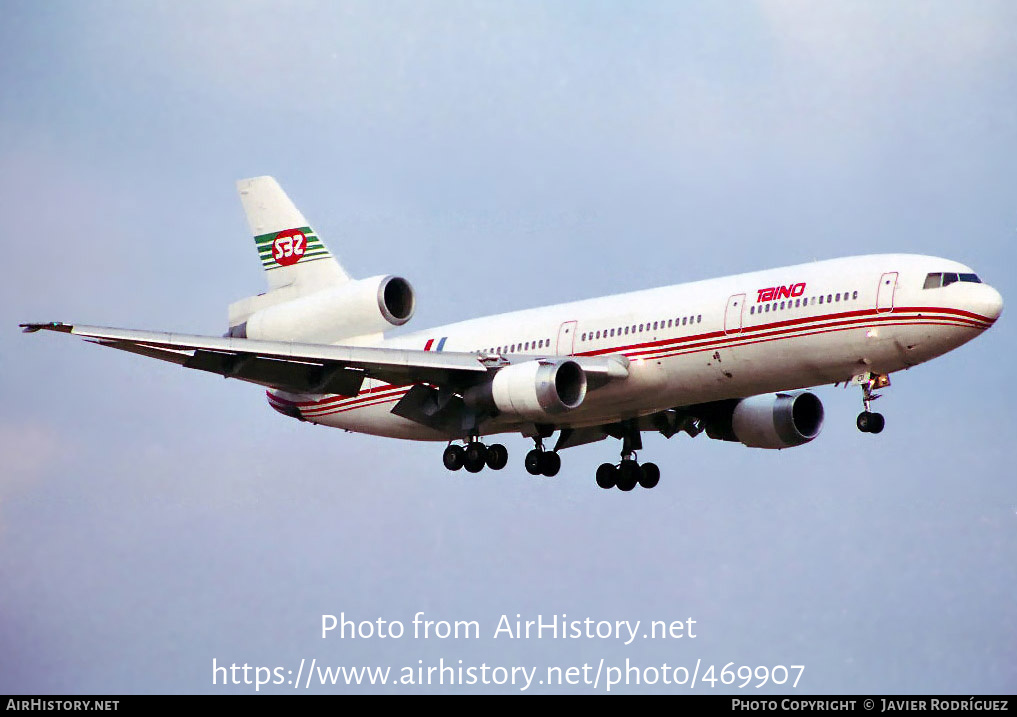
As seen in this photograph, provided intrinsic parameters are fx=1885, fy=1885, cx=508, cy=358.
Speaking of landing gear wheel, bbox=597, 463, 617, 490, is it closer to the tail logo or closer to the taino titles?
the taino titles

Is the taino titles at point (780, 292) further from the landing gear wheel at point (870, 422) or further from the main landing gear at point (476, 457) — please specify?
the main landing gear at point (476, 457)

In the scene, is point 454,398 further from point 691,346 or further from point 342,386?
point 691,346

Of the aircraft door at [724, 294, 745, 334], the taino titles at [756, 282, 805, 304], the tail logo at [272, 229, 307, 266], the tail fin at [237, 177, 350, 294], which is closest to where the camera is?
the taino titles at [756, 282, 805, 304]

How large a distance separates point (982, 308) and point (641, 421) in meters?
12.4

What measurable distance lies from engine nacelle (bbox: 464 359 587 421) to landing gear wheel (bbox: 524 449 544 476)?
552 centimetres

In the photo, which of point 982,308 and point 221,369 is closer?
point 982,308

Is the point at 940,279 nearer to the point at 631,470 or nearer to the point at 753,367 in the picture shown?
the point at 753,367

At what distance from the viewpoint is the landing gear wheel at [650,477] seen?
2253 inches

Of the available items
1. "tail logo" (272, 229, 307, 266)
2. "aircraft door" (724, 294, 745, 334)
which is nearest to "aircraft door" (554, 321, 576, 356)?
"aircraft door" (724, 294, 745, 334)

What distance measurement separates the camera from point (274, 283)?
5956cm

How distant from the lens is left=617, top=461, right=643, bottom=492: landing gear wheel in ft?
188

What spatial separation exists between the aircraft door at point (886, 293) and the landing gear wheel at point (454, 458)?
507 inches

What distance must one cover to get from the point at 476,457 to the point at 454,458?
71 centimetres
